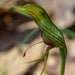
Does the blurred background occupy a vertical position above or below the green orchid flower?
below

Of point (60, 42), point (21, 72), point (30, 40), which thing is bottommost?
point (21, 72)

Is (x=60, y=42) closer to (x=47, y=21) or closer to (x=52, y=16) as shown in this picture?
(x=47, y=21)

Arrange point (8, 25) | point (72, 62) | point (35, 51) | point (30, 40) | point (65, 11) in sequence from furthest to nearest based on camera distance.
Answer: point (8, 25), point (65, 11), point (30, 40), point (35, 51), point (72, 62)

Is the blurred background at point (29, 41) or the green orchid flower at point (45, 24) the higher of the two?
the green orchid flower at point (45, 24)

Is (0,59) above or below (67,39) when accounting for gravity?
below

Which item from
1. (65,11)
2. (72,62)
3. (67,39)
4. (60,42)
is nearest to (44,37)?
(60,42)

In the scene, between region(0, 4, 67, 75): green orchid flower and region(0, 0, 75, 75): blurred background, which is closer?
region(0, 4, 67, 75): green orchid flower

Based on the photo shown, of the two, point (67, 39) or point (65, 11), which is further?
point (65, 11)

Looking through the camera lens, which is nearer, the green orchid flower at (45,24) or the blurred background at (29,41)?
the green orchid flower at (45,24)
